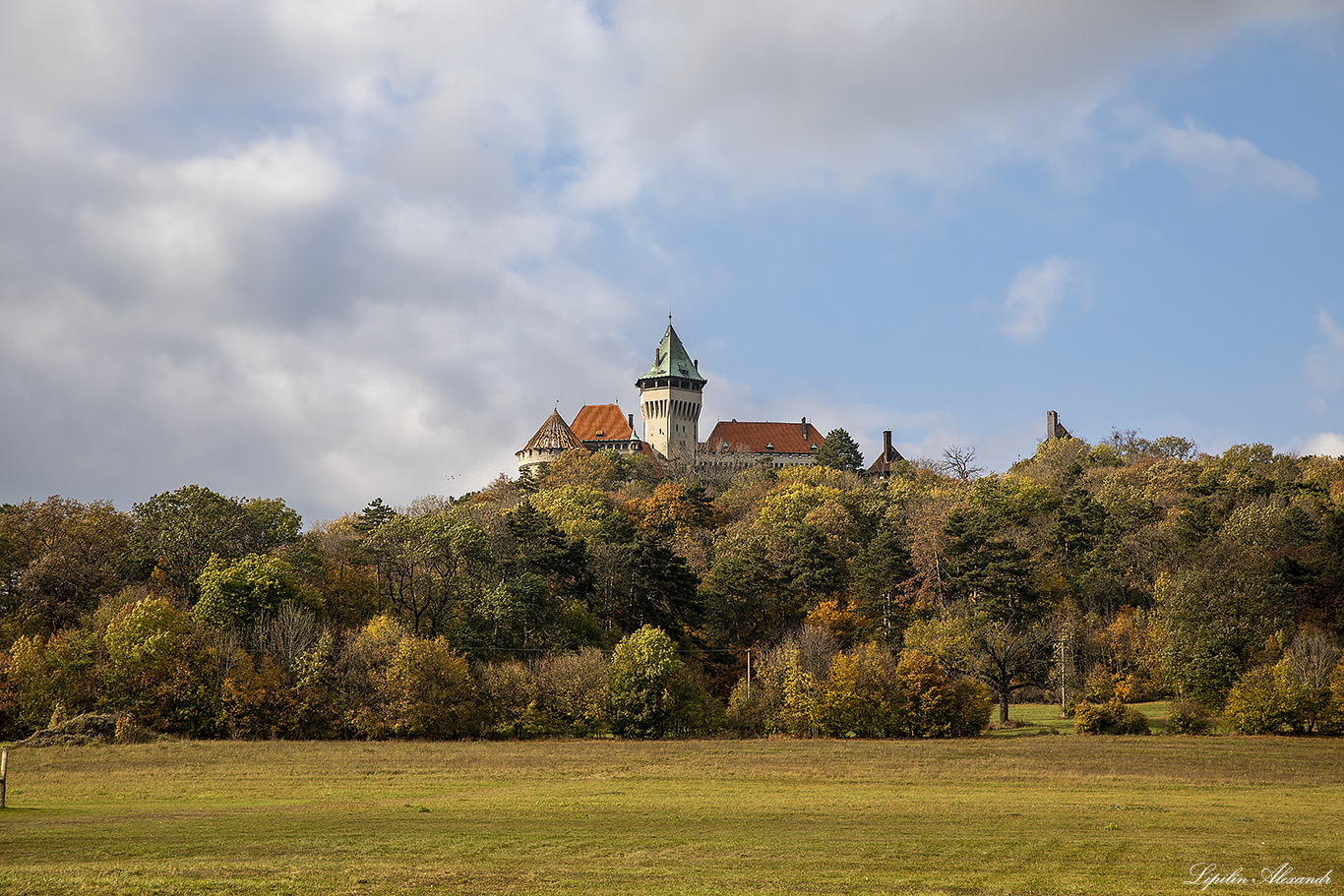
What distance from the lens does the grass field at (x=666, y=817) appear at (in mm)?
17594

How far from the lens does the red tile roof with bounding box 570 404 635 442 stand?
155750 mm

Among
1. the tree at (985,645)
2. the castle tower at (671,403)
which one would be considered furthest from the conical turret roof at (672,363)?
the tree at (985,645)

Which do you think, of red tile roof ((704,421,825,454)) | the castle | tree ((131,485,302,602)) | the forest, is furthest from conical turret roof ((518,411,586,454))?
tree ((131,485,302,602))

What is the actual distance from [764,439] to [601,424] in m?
21.8

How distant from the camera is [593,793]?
32.6m

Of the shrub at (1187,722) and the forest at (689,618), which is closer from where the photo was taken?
the shrub at (1187,722)

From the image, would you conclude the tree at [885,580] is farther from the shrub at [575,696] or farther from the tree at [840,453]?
the tree at [840,453]

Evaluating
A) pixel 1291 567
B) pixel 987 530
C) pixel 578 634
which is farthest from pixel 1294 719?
pixel 578 634

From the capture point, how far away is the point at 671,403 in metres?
156

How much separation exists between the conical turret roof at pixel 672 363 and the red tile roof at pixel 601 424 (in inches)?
243

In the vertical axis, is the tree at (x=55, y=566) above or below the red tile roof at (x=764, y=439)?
below

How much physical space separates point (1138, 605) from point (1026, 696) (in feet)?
28.8

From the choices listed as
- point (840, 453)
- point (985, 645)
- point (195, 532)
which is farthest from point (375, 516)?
point (840, 453)

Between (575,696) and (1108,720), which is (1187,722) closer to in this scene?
(1108,720)
